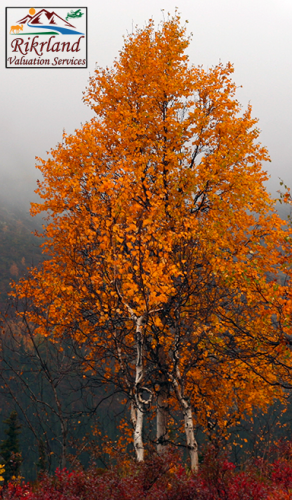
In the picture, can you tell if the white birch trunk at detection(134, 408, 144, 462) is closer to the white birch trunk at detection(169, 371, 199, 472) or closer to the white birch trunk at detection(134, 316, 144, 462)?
the white birch trunk at detection(134, 316, 144, 462)

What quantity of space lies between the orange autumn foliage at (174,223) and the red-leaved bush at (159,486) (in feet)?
6.29

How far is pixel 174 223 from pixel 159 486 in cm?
644

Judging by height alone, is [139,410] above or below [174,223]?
below

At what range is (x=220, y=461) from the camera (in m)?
7.43

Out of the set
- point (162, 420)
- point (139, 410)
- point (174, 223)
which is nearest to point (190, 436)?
point (162, 420)

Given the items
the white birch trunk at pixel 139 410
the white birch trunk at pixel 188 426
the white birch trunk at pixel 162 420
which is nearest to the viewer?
the white birch trunk at pixel 139 410

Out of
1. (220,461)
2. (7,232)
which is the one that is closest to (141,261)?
(220,461)

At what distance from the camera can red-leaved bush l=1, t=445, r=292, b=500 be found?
22.2ft

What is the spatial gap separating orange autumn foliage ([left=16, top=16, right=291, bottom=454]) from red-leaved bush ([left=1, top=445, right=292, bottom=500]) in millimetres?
1919

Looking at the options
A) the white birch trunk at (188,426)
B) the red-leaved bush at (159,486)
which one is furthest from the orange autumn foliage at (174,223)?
the red-leaved bush at (159,486)

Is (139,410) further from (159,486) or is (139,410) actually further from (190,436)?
(190,436)

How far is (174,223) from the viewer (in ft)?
34.2

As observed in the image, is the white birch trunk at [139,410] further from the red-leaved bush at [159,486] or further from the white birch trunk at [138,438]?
the red-leaved bush at [159,486]

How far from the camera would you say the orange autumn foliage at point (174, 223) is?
948 centimetres
